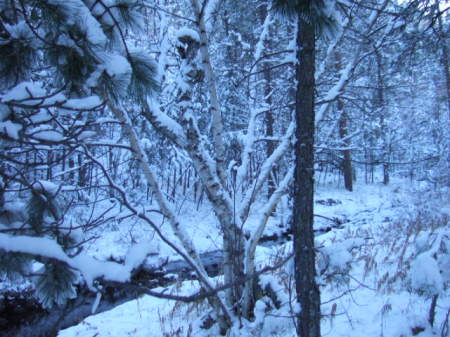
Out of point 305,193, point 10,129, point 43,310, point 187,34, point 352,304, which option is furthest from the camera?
point 43,310

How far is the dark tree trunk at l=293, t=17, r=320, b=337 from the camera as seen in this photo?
2.70 metres

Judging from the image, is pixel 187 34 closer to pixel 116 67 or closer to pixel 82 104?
pixel 116 67

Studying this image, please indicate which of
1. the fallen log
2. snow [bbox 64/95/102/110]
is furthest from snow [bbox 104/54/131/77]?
the fallen log

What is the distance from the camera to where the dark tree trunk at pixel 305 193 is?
Result: 2.70 m

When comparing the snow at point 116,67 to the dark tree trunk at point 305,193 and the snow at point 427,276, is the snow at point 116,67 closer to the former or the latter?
the dark tree trunk at point 305,193

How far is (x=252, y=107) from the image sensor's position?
18.0 feet

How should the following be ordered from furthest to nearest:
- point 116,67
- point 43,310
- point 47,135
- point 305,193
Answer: point 43,310 < point 305,193 < point 116,67 < point 47,135

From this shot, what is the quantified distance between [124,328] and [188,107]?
390cm

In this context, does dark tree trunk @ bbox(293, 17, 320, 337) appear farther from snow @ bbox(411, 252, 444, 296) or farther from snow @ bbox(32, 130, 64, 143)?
snow @ bbox(32, 130, 64, 143)

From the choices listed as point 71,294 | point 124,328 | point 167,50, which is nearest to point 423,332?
point 71,294

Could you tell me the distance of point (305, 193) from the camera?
8.89 ft

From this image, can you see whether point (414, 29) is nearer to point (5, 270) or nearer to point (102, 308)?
point (5, 270)

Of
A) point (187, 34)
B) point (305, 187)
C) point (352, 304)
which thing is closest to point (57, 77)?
point (305, 187)

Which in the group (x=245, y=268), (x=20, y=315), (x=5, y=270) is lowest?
(x=20, y=315)
